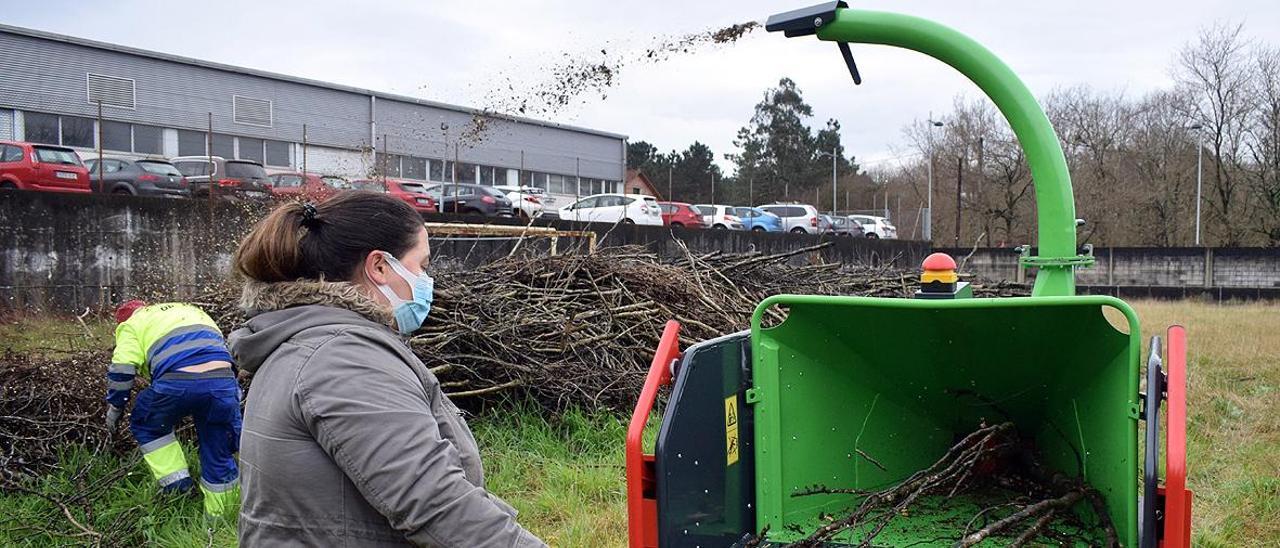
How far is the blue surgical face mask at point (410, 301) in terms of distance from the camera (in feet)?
6.14

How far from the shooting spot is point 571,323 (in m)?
6.46

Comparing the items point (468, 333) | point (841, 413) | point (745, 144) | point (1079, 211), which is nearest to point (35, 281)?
point (468, 333)

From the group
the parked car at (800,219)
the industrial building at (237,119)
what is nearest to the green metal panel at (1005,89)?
the industrial building at (237,119)

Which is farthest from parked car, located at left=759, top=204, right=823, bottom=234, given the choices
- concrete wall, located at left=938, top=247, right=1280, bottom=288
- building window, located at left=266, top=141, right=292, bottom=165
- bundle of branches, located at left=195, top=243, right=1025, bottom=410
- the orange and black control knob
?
the orange and black control knob

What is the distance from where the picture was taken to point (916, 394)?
349 cm

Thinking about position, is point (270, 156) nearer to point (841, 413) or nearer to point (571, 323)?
point (571, 323)

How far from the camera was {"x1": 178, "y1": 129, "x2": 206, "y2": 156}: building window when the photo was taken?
28.9 m

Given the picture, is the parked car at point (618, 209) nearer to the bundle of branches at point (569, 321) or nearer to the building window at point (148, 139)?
the building window at point (148, 139)

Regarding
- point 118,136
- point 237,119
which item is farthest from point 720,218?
point 118,136

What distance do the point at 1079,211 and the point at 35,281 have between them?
131 feet

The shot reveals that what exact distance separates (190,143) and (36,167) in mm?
13197

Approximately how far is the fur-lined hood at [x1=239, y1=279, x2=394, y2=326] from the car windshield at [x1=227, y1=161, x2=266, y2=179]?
1857 centimetres

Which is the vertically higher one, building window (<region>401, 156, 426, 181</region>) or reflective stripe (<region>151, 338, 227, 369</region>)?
building window (<region>401, 156, 426, 181</region>)

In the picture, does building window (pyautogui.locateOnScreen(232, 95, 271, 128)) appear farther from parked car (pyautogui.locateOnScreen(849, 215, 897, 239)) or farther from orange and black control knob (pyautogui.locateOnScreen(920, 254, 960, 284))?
orange and black control knob (pyautogui.locateOnScreen(920, 254, 960, 284))
